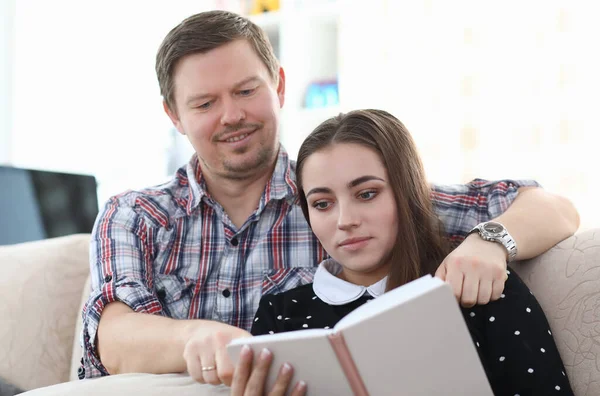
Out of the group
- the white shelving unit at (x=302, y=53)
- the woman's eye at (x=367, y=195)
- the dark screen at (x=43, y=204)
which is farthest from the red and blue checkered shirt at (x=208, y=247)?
the white shelving unit at (x=302, y=53)

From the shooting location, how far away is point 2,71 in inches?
126

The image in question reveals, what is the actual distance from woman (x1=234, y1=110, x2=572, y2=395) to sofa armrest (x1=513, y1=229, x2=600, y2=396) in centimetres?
5

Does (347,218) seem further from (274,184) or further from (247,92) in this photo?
(247,92)

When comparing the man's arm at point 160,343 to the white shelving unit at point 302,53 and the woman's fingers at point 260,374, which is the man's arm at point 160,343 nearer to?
the woman's fingers at point 260,374

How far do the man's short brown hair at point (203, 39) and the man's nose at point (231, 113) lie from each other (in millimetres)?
146

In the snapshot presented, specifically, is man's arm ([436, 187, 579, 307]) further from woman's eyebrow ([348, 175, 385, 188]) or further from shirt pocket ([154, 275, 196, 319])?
shirt pocket ([154, 275, 196, 319])

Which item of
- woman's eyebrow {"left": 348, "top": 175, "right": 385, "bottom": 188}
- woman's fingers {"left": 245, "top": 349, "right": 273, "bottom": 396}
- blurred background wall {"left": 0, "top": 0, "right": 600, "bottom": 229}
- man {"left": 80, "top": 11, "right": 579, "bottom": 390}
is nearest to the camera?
woman's fingers {"left": 245, "top": 349, "right": 273, "bottom": 396}

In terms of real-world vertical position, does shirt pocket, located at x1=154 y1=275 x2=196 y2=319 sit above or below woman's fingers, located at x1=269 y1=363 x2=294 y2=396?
below

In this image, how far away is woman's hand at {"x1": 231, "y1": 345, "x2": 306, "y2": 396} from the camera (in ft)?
2.75

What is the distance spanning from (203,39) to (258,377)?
3.23ft

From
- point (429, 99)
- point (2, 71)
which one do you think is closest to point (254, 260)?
point (429, 99)

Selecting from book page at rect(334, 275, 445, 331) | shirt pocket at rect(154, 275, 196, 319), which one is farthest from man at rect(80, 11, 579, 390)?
book page at rect(334, 275, 445, 331)

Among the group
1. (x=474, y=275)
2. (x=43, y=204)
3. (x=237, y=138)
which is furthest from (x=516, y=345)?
(x=43, y=204)

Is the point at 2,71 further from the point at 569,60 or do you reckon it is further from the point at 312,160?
the point at 569,60
